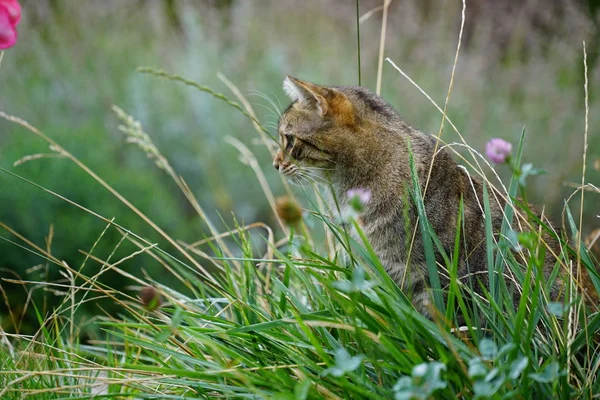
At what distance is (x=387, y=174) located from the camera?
8.45 ft

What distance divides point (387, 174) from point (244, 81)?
11.7 ft

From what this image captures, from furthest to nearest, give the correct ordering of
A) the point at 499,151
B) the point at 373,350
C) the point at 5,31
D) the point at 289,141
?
the point at 289,141
the point at 5,31
the point at 373,350
the point at 499,151

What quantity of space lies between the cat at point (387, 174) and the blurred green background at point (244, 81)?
1.82 meters

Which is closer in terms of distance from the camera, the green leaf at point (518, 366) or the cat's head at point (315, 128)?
the green leaf at point (518, 366)

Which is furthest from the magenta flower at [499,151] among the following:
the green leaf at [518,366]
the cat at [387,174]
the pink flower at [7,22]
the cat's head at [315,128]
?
the pink flower at [7,22]

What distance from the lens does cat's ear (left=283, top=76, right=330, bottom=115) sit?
2.63 m

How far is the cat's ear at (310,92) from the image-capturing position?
104 inches

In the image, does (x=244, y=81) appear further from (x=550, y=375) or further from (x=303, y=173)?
(x=550, y=375)

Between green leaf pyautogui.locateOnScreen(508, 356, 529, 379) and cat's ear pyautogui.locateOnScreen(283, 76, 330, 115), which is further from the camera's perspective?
cat's ear pyautogui.locateOnScreen(283, 76, 330, 115)

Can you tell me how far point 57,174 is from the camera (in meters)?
4.01

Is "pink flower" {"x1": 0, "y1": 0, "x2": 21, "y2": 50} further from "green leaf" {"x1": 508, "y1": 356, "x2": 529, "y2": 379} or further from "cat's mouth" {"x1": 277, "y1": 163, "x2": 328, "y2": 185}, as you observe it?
"green leaf" {"x1": 508, "y1": 356, "x2": 529, "y2": 379}

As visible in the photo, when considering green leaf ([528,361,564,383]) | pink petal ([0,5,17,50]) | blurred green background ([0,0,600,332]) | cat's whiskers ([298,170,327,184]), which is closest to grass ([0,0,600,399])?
green leaf ([528,361,564,383])

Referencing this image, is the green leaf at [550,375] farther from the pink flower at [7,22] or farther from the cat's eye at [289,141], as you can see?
the pink flower at [7,22]

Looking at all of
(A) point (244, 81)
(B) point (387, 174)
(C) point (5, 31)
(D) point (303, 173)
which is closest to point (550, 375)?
(B) point (387, 174)
